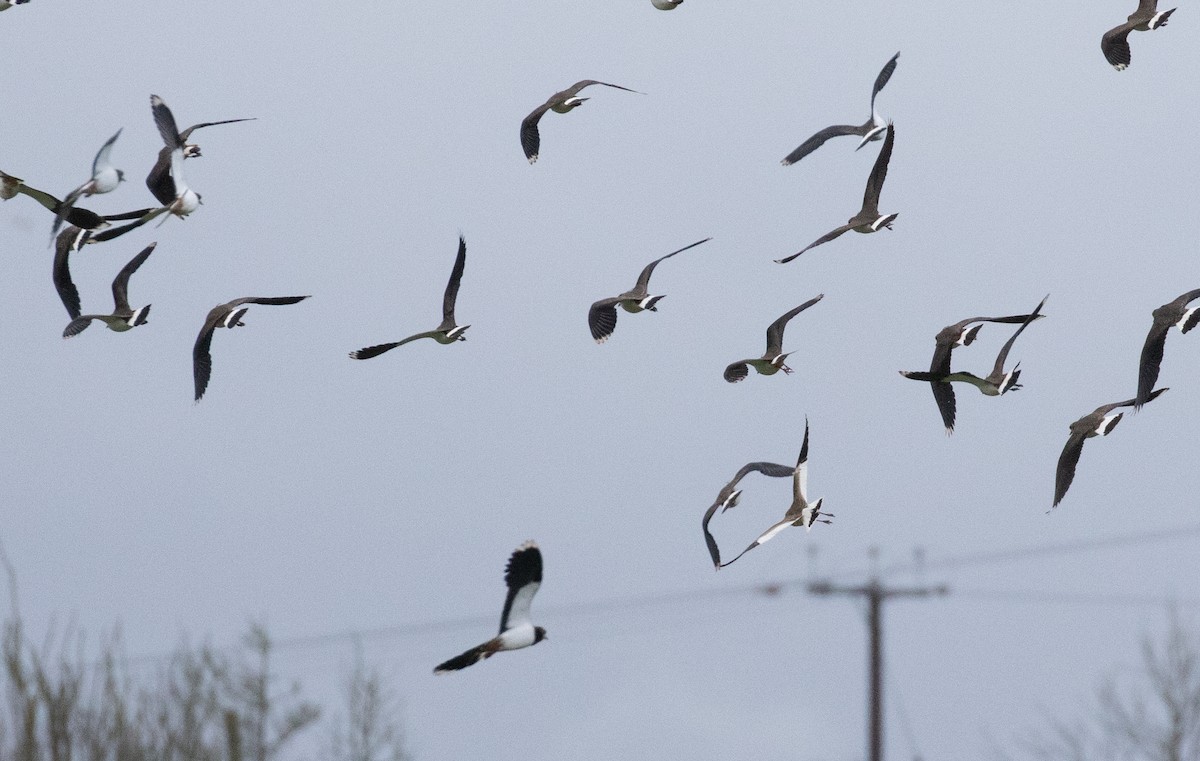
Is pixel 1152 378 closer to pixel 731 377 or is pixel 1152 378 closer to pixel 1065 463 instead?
pixel 1065 463

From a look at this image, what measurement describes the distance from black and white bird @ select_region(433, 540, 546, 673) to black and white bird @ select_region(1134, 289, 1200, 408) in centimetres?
306

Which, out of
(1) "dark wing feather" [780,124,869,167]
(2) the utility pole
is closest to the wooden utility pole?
(2) the utility pole

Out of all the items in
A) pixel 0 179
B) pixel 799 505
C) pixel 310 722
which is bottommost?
pixel 310 722

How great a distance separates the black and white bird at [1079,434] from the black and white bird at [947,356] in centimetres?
61

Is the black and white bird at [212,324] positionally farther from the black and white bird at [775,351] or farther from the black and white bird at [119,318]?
the black and white bird at [775,351]

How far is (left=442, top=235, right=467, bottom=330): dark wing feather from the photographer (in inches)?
388

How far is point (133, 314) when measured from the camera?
9.66m

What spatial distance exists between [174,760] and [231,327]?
4.52m

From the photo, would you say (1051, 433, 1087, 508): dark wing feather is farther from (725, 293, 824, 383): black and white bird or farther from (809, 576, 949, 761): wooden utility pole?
(809, 576, 949, 761): wooden utility pole

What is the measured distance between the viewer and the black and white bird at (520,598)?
737 cm

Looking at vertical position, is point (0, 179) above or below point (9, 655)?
above

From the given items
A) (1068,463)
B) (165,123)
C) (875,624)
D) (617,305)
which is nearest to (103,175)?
(165,123)

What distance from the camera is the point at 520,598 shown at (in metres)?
7.46

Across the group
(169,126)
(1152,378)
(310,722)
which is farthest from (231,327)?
(310,722)
